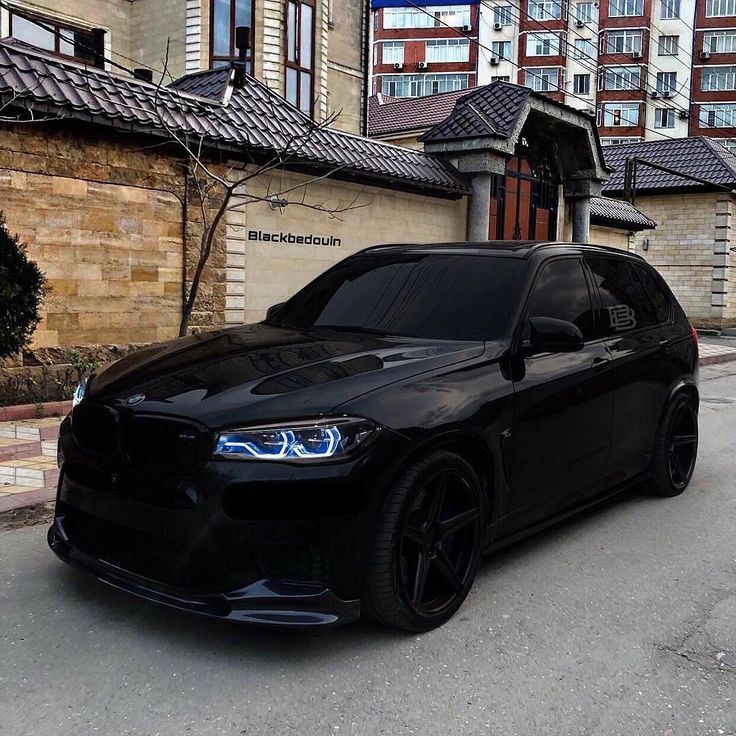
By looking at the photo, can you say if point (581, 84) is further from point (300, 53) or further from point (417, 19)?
point (300, 53)

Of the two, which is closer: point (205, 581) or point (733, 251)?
point (205, 581)

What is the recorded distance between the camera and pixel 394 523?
10.6 feet

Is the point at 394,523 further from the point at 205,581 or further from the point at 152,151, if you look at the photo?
the point at 152,151

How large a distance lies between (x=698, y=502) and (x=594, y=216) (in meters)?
18.8

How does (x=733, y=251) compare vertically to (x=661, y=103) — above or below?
below

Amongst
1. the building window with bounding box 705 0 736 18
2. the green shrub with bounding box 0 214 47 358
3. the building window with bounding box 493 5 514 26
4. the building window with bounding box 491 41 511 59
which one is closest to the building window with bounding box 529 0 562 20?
the building window with bounding box 493 5 514 26

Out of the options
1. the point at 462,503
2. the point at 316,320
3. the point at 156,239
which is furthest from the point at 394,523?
the point at 156,239

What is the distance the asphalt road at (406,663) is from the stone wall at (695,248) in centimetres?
2618

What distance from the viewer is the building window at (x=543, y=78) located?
62062 millimetres

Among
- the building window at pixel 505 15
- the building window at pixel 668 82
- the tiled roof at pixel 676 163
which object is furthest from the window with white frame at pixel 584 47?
the tiled roof at pixel 676 163

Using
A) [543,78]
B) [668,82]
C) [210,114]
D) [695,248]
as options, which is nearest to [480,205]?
[210,114]

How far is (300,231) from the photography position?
13.5m

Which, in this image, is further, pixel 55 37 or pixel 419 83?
pixel 419 83

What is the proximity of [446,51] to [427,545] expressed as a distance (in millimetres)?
68457
